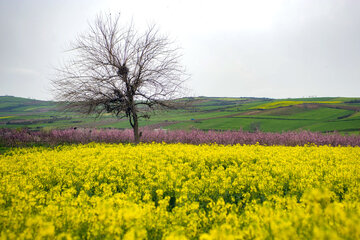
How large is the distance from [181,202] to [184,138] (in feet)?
47.6

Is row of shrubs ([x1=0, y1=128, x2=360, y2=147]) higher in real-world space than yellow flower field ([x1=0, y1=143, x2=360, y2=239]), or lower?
lower

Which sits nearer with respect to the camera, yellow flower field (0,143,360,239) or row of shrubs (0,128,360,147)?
yellow flower field (0,143,360,239)

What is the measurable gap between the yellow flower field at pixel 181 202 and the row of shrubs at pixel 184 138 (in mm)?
8116

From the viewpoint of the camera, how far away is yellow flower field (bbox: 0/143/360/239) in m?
3.16

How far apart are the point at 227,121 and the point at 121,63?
95.1 feet

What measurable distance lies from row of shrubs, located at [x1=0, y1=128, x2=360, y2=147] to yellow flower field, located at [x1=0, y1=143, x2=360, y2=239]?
8116 mm

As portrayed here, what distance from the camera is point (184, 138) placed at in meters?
19.3

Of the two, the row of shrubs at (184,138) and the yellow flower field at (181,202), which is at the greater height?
the yellow flower field at (181,202)

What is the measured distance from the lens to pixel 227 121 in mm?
41719

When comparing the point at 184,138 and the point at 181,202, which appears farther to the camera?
the point at 184,138

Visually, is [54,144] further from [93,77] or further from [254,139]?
[254,139]

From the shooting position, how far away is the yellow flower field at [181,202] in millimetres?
3156

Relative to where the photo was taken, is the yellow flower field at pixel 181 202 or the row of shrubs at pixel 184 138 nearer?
the yellow flower field at pixel 181 202

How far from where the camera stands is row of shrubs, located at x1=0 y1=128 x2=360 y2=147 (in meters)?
17.8
